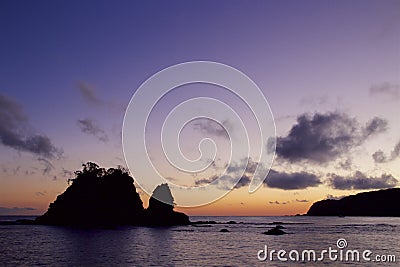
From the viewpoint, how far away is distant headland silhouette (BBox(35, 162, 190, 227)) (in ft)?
563

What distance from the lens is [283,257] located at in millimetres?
65812

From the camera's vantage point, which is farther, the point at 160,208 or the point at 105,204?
the point at 160,208

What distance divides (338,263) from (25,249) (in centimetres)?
5560

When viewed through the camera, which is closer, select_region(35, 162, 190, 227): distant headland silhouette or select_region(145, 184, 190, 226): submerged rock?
select_region(35, 162, 190, 227): distant headland silhouette

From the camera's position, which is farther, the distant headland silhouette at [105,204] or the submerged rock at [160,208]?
the submerged rock at [160,208]

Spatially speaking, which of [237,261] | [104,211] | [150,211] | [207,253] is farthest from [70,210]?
[237,261]

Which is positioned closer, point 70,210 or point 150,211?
point 70,210

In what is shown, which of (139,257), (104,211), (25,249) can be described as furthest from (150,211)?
(139,257)

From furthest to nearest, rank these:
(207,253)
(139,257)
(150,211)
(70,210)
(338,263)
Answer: (150,211) → (70,210) → (207,253) → (139,257) → (338,263)

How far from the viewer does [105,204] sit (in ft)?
578

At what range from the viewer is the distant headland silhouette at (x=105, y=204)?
171500mm

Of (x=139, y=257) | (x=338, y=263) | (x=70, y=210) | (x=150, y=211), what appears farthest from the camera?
(x=150, y=211)

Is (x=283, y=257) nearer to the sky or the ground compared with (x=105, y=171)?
nearer to the ground

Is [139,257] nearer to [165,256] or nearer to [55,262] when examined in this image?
[165,256]
